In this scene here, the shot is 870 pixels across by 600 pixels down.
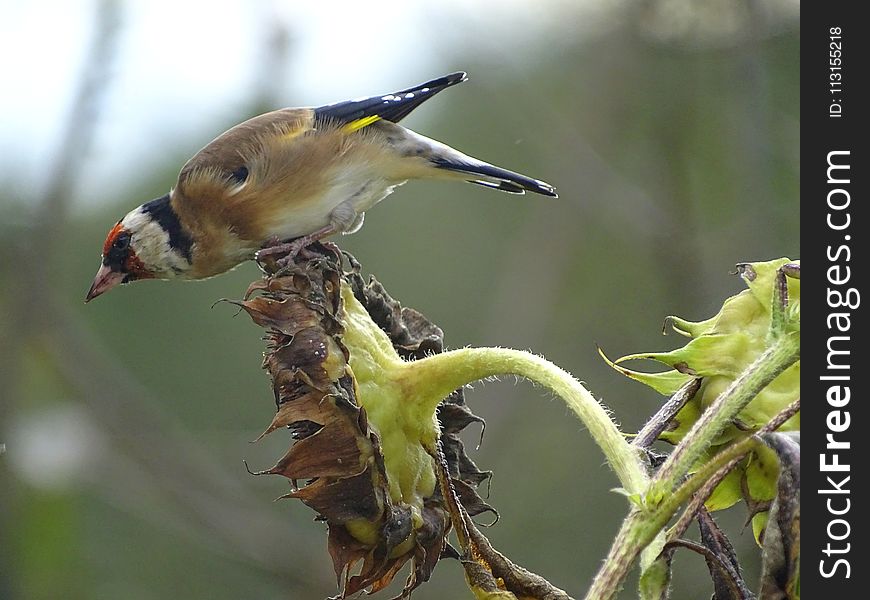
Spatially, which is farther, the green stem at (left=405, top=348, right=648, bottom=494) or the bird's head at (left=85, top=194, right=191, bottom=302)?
the bird's head at (left=85, top=194, right=191, bottom=302)

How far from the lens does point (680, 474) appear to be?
4.80 ft

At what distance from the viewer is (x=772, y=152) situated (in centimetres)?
680

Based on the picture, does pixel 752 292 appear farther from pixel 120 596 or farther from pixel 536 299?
pixel 120 596

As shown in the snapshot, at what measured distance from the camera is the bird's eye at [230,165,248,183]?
410cm

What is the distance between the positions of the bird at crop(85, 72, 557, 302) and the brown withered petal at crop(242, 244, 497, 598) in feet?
6.03

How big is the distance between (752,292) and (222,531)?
18.3ft

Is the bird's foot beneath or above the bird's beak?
above

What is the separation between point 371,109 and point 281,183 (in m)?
0.58

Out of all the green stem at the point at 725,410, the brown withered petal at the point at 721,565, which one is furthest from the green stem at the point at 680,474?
the brown withered petal at the point at 721,565

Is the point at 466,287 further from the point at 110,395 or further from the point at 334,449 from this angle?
the point at 334,449

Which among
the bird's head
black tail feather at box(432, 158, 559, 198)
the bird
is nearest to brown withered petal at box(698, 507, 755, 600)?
the bird

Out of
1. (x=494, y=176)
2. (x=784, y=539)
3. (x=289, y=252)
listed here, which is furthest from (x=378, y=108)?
(x=784, y=539)

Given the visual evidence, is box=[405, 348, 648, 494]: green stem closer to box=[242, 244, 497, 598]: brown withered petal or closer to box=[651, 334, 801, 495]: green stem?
box=[651, 334, 801, 495]: green stem
